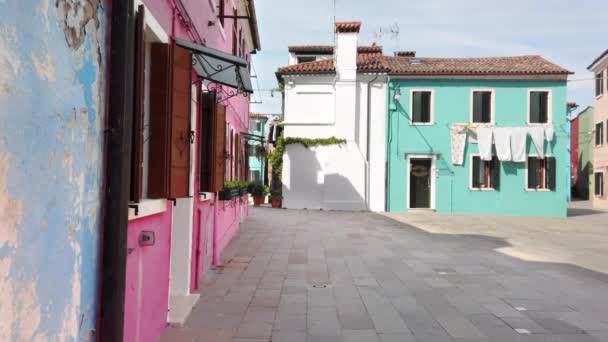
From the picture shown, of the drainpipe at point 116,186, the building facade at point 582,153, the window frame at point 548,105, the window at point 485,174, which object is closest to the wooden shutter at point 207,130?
the drainpipe at point 116,186

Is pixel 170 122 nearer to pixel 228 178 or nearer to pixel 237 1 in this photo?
pixel 228 178

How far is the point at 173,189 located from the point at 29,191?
2.02 meters

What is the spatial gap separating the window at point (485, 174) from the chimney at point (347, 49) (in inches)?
251

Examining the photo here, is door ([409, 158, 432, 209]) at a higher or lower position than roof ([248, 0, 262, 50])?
lower

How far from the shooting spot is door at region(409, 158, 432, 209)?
2059 cm

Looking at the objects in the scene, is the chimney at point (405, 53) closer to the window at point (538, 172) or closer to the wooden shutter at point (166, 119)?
the window at point (538, 172)

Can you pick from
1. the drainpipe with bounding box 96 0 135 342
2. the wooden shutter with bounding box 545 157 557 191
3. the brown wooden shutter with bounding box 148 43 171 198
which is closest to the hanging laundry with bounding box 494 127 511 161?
the wooden shutter with bounding box 545 157 557 191

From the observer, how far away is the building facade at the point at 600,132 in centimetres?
2498

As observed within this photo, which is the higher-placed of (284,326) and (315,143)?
(315,143)

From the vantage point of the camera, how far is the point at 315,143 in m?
20.1

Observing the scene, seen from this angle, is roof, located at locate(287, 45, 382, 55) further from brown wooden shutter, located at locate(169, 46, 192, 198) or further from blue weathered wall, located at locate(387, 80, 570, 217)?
brown wooden shutter, located at locate(169, 46, 192, 198)

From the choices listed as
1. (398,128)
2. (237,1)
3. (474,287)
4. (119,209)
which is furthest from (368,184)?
(119,209)

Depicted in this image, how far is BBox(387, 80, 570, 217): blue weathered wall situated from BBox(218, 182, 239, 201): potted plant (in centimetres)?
1228

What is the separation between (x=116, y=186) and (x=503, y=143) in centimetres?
1942
